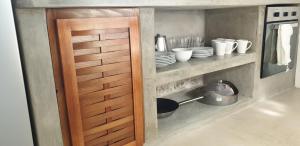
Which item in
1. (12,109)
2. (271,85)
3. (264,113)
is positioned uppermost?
(12,109)

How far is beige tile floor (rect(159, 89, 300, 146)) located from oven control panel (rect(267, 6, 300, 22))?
762mm

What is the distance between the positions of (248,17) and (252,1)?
261 mm

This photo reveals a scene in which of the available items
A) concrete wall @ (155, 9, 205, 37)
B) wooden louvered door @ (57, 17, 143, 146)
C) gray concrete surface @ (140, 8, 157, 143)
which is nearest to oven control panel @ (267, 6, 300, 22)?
concrete wall @ (155, 9, 205, 37)

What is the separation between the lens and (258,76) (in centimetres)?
208

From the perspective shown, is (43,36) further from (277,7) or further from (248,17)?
(277,7)

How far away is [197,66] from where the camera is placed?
1572 mm

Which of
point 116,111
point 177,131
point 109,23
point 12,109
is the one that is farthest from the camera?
point 177,131

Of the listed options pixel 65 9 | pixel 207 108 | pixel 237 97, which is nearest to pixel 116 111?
pixel 65 9

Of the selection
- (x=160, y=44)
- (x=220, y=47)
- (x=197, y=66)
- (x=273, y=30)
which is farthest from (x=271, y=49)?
(x=160, y=44)

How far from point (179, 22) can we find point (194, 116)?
85 centimetres

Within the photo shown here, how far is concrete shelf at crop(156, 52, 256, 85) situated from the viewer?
55.4 inches

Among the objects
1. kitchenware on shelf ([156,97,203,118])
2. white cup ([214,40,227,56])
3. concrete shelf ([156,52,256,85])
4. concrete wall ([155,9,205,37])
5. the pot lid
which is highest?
concrete wall ([155,9,205,37])

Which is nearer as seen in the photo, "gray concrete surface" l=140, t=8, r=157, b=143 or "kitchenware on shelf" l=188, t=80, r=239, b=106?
"gray concrete surface" l=140, t=8, r=157, b=143

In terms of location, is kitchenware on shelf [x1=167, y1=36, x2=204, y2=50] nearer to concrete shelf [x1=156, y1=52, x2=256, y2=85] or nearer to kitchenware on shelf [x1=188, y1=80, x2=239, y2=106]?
concrete shelf [x1=156, y1=52, x2=256, y2=85]
